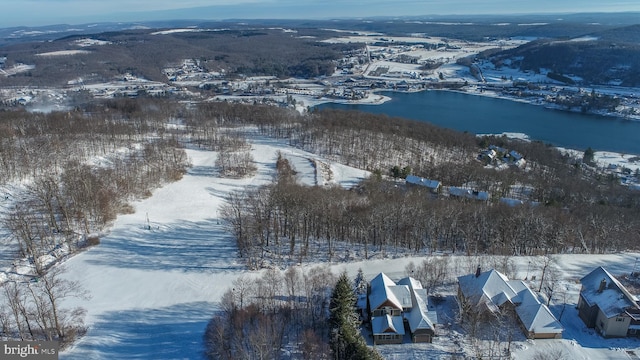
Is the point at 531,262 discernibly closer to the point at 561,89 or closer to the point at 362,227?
the point at 362,227

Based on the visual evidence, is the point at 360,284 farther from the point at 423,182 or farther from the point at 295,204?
the point at 423,182

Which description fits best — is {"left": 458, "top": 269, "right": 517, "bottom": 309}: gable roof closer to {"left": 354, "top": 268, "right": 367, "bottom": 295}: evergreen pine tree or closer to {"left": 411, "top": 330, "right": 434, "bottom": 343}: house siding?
{"left": 411, "top": 330, "right": 434, "bottom": 343}: house siding

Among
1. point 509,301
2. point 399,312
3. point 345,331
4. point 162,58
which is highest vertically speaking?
point 162,58

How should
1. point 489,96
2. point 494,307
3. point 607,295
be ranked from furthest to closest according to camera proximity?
point 489,96, point 494,307, point 607,295

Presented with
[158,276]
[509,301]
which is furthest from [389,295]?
[158,276]

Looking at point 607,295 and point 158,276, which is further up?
point 607,295

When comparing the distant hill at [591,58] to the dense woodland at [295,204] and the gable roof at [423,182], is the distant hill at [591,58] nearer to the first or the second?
the dense woodland at [295,204]

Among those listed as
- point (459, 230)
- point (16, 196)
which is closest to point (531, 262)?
point (459, 230)

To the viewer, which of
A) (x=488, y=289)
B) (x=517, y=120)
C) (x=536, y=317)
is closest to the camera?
(x=536, y=317)
